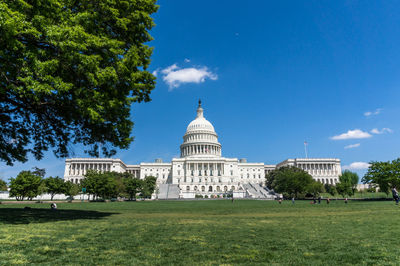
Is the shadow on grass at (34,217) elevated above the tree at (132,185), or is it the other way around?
the tree at (132,185)

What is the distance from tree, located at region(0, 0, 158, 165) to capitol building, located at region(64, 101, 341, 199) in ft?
289

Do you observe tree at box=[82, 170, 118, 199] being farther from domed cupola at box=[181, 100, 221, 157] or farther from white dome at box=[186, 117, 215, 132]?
white dome at box=[186, 117, 215, 132]

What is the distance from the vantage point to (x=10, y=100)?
14.1 metres

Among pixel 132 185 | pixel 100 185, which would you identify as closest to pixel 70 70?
pixel 100 185

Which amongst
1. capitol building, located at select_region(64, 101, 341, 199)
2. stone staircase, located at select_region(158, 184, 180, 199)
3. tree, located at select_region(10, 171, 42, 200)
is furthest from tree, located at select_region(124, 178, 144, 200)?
capitol building, located at select_region(64, 101, 341, 199)

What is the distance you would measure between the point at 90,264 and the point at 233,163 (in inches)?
4868

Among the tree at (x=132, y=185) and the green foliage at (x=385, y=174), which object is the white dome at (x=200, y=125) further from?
the green foliage at (x=385, y=174)

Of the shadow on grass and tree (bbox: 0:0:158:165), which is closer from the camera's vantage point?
tree (bbox: 0:0:158:165)

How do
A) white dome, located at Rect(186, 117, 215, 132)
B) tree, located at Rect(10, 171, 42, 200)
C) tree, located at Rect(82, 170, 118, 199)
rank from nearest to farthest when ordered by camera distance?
1. tree, located at Rect(10, 171, 42, 200)
2. tree, located at Rect(82, 170, 118, 199)
3. white dome, located at Rect(186, 117, 215, 132)

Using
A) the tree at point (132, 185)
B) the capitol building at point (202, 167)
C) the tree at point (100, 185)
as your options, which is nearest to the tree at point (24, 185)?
the tree at point (100, 185)

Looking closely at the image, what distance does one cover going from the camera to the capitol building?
117m

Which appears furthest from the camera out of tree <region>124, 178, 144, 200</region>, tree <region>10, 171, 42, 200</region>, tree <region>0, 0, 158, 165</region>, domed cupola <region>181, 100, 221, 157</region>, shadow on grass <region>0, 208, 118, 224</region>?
domed cupola <region>181, 100, 221, 157</region>

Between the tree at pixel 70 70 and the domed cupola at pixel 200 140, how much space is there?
11153 cm

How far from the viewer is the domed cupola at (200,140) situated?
431 ft
